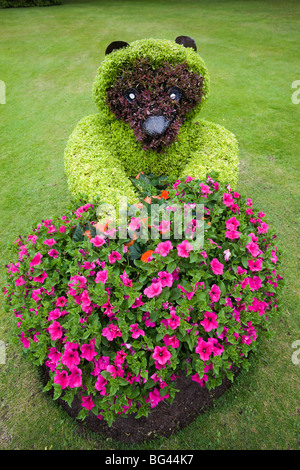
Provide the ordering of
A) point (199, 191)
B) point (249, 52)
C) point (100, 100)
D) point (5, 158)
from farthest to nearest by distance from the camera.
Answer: point (249, 52)
point (5, 158)
point (100, 100)
point (199, 191)

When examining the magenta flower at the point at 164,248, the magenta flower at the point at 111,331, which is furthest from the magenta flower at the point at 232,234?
the magenta flower at the point at 111,331

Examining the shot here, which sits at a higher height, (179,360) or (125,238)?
(125,238)

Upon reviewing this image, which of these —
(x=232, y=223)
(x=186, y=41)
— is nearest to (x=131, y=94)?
(x=186, y=41)

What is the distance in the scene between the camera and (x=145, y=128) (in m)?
2.96

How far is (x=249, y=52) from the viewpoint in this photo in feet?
32.1

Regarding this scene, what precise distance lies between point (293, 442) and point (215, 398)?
58 cm

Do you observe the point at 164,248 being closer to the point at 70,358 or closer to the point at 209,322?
the point at 209,322

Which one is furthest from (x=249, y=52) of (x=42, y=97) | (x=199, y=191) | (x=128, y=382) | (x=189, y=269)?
(x=128, y=382)

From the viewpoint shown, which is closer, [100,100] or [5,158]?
[100,100]

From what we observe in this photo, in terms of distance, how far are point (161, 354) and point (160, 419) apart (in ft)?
2.49

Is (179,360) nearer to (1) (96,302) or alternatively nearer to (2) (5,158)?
(1) (96,302)

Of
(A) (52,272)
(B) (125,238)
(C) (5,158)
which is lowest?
(C) (5,158)

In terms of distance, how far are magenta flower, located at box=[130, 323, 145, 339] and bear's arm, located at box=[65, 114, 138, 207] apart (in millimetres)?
1253

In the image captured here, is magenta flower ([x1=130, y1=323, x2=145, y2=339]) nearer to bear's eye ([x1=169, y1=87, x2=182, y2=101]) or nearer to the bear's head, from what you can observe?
the bear's head
